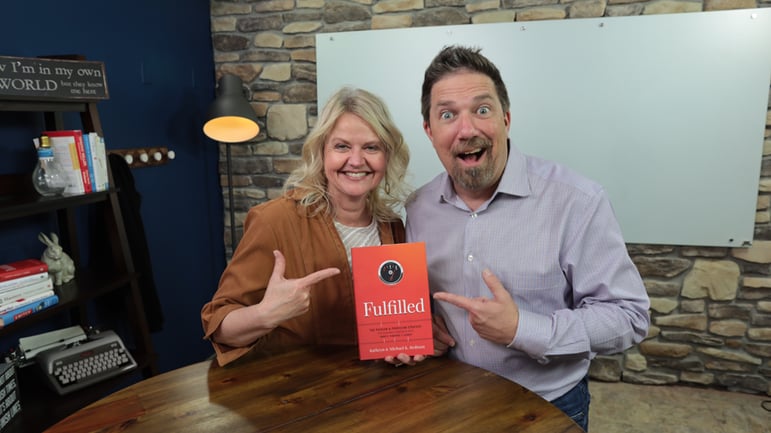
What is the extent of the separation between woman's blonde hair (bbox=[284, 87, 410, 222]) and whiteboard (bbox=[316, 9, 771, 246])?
1121 mm

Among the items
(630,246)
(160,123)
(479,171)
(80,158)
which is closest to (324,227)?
(479,171)

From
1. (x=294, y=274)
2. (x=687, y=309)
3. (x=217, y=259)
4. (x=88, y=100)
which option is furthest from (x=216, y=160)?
(x=687, y=309)

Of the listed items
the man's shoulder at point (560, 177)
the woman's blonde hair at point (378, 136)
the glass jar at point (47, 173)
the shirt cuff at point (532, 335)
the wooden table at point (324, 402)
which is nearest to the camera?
the wooden table at point (324, 402)

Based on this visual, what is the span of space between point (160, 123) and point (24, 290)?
134 cm

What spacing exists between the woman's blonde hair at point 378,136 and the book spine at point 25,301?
1.06m

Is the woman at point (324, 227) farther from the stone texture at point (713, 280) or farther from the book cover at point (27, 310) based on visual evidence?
the stone texture at point (713, 280)

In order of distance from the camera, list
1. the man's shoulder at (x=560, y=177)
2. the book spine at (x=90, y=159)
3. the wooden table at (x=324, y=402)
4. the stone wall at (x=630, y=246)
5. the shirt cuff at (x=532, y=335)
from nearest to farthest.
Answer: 1. the wooden table at (x=324, y=402)
2. the shirt cuff at (x=532, y=335)
3. the man's shoulder at (x=560, y=177)
4. the book spine at (x=90, y=159)
5. the stone wall at (x=630, y=246)

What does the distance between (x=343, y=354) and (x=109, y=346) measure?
1295mm

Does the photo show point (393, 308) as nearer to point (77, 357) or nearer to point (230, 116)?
point (77, 357)

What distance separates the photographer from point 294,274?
1.54m

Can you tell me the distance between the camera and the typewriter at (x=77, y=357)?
77.0 inches

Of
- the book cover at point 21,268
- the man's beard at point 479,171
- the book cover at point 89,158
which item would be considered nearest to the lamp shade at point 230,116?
the book cover at point 89,158

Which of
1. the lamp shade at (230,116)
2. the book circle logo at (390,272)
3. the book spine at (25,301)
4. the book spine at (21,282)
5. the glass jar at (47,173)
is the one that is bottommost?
the book spine at (25,301)

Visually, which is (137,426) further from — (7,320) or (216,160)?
(216,160)
